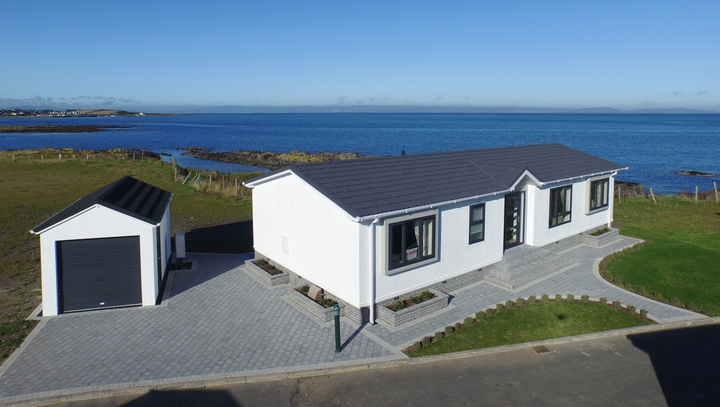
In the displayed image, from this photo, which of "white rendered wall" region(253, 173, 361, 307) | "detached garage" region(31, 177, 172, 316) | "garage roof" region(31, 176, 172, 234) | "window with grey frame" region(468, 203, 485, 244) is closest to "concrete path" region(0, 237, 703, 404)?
"detached garage" region(31, 177, 172, 316)

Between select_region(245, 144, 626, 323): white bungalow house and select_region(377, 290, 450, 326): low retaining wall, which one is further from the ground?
select_region(245, 144, 626, 323): white bungalow house

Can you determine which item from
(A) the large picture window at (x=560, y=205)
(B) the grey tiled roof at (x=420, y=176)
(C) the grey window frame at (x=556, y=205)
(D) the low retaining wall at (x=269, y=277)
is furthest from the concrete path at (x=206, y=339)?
(A) the large picture window at (x=560, y=205)

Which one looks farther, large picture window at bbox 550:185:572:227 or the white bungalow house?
large picture window at bbox 550:185:572:227

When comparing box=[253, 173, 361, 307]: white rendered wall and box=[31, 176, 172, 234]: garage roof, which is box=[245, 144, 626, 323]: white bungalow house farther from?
box=[31, 176, 172, 234]: garage roof

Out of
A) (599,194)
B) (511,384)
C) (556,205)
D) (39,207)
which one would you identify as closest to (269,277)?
(511,384)

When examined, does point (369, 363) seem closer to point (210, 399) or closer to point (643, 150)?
point (210, 399)

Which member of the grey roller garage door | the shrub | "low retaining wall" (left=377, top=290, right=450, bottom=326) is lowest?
"low retaining wall" (left=377, top=290, right=450, bottom=326)
